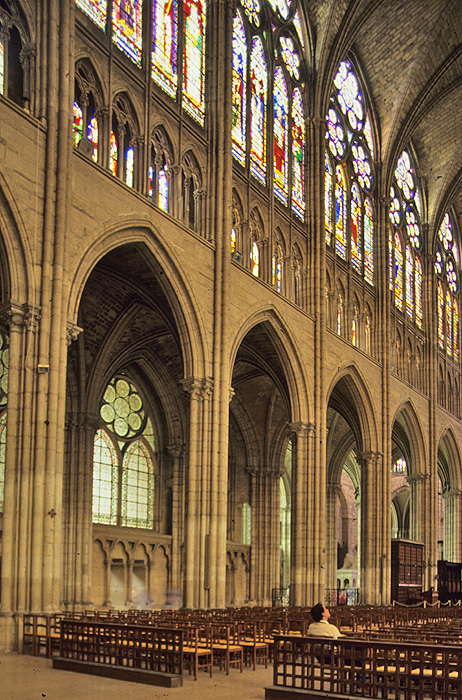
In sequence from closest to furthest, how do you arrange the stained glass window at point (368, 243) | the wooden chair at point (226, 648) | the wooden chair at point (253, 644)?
the wooden chair at point (226, 648) < the wooden chair at point (253, 644) < the stained glass window at point (368, 243)

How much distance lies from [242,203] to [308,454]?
909 cm

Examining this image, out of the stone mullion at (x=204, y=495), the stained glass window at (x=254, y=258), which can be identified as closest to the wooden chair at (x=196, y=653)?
the stone mullion at (x=204, y=495)

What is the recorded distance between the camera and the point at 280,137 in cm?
3027

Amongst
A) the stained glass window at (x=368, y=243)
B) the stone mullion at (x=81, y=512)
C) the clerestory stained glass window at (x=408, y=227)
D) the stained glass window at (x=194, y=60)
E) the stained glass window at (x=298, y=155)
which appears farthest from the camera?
the clerestory stained glass window at (x=408, y=227)

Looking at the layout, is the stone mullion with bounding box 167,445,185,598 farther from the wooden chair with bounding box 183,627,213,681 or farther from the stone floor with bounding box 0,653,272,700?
the stone floor with bounding box 0,653,272,700

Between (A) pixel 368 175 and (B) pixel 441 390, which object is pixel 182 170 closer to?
(A) pixel 368 175

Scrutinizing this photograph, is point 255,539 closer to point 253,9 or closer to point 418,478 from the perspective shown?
point 418,478

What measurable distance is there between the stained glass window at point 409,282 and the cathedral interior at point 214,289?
0.18 meters

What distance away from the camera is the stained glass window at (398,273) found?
41344mm

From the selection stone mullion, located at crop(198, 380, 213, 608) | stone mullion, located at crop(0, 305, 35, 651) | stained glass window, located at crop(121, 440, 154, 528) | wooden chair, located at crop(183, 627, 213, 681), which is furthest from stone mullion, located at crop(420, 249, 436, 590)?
wooden chair, located at crop(183, 627, 213, 681)

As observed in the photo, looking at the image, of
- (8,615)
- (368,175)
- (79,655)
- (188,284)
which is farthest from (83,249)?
(368,175)

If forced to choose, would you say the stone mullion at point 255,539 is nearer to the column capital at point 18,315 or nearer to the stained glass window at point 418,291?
the stained glass window at point 418,291

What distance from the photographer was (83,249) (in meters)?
19.1

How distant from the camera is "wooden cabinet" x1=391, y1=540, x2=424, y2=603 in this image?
Answer: 122 feet
